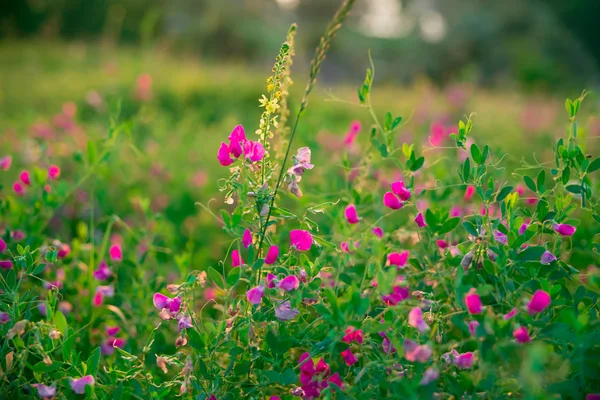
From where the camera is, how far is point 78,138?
9.91 ft

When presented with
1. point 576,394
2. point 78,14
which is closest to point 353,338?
point 576,394

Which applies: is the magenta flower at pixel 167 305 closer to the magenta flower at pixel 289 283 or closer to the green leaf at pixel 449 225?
the magenta flower at pixel 289 283

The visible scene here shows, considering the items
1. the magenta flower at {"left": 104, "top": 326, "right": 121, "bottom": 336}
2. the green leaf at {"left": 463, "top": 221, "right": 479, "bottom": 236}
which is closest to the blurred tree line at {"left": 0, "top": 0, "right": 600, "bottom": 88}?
the magenta flower at {"left": 104, "top": 326, "right": 121, "bottom": 336}

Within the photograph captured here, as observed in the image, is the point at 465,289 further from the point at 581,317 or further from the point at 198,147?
the point at 198,147

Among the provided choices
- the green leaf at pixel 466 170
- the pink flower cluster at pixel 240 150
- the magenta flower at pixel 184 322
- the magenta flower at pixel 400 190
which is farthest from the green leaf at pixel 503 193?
the magenta flower at pixel 184 322

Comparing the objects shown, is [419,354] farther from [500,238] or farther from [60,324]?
[60,324]

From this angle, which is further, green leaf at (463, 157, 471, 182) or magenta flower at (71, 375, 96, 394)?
green leaf at (463, 157, 471, 182)

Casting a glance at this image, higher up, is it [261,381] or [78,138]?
[261,381]

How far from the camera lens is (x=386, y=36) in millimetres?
19141

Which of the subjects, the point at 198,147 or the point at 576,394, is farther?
the point at 198,147

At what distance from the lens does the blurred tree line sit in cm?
1190

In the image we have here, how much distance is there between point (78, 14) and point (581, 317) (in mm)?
14004

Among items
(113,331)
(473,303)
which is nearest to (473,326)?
(473,303)

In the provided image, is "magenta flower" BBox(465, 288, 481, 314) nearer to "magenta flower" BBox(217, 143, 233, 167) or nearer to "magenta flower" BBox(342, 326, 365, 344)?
→ "magenta flower" BBox(342, 326, 365, 344)
